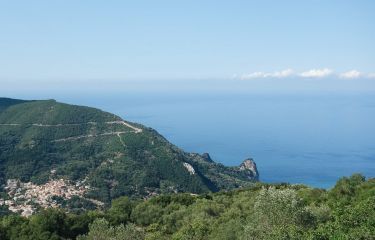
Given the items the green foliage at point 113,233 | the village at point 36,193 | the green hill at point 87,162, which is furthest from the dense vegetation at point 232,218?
the green hill at point 87,162

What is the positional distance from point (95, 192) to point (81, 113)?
38865 millimetres

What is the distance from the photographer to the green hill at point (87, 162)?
257 ft

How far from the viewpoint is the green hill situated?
78312 millimetres

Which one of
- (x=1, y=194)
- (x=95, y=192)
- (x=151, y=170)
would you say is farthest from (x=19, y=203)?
(x=151, y=170)

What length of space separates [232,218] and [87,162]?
6237 cm

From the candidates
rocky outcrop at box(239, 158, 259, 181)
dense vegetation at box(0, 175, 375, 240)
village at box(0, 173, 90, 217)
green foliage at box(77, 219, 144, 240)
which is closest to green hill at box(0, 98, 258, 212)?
rocky outcrop at box(239, 158, 259, 181)

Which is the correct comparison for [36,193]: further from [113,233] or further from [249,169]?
[249,169]

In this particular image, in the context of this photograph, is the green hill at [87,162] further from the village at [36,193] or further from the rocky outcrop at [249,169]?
the village at [36,193]

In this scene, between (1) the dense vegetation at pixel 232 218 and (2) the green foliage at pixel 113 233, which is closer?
(1) the dense vegetation at pixel 232 218

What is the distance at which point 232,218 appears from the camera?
31641mm

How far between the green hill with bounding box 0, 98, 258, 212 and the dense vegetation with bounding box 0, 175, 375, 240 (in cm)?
3291

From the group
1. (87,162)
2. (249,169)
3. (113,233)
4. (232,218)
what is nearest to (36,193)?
(87,162)

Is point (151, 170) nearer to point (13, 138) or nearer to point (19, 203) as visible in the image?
point (19, 203)

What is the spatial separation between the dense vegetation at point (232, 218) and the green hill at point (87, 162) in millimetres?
32906
